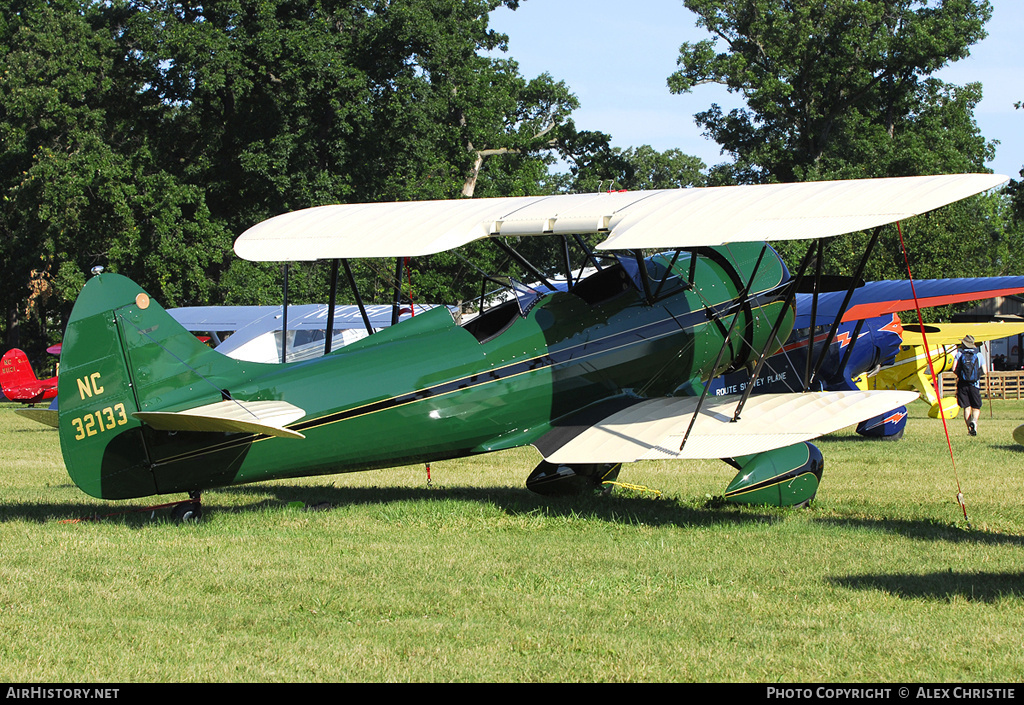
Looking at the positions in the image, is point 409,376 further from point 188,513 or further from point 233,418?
point 188,513

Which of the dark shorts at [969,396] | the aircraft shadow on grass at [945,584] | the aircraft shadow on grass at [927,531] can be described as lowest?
the dark shorts at [969,396]

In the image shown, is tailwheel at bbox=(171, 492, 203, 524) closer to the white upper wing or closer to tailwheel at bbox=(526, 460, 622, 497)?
the white upper wing

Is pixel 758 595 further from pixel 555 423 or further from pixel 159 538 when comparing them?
pixel 159 538

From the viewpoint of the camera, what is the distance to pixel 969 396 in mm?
15023

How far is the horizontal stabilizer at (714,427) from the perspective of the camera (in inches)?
271

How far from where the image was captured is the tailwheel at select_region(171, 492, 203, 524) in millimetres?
7211

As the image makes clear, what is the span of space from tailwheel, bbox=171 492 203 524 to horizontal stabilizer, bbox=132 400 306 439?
2.69 feet

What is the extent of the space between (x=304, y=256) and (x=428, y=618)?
11.7 ft

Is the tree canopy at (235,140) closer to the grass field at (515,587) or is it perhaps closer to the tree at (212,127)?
the tree at (212,127)

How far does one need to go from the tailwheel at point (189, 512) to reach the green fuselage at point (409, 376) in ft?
0.98

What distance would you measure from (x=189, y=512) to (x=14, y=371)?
539 inches

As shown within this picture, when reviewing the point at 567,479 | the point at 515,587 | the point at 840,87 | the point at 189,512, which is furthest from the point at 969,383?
the point at 840,87

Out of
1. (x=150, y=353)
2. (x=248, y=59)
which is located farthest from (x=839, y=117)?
(x=150, y=353)

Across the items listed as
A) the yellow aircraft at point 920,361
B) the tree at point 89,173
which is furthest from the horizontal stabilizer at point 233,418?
the tree at point 89,173
